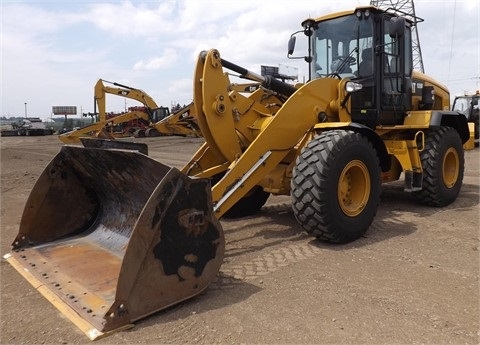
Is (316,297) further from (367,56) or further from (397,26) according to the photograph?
(397,26)

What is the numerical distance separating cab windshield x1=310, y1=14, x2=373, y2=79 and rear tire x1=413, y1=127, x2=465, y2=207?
152cm

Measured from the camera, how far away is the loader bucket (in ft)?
10.1

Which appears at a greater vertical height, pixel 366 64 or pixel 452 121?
pixel 366 64

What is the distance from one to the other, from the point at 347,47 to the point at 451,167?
9.06 ft

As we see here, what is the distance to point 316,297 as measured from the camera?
3.46 metres

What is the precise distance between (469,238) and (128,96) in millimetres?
19748

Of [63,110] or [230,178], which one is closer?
[230,178]

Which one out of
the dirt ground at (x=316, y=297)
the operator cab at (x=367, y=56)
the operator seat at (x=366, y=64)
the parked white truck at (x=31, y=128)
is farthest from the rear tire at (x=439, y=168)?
the parked white truck at (x=31, y=128)

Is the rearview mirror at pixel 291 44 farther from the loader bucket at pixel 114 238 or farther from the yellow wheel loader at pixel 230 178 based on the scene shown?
the loader bucket at pixel 114 238

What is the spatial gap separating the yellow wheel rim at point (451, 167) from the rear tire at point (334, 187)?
2.62 metres

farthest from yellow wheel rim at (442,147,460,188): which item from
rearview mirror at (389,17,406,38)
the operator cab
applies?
rearview mirror at (389,17,406,38)

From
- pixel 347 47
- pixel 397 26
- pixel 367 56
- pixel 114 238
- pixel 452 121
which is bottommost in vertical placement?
pixel 114 238

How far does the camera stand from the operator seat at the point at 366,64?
6086 mm

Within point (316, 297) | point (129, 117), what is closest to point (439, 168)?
point (316, 297)
